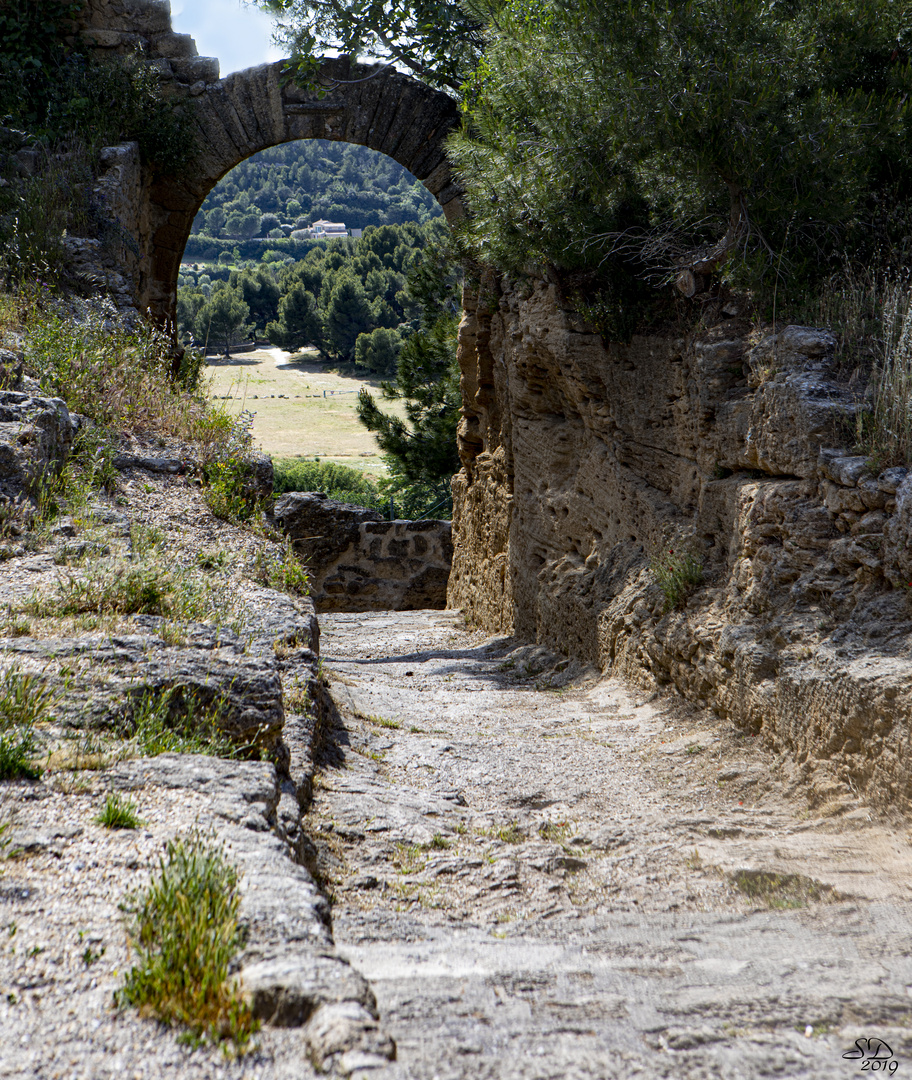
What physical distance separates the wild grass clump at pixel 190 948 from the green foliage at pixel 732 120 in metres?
3.64

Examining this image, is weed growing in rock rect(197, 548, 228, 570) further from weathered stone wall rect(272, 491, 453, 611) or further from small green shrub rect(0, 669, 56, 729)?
weathered stone wall rect(272, 491, 453, 611)

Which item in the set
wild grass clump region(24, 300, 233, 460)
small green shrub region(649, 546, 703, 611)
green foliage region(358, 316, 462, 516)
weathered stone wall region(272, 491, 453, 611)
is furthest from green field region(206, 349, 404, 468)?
small green shrub region(649, 546, 703, 611)

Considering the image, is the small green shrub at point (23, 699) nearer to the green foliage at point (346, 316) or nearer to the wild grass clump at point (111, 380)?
the wild grass clump at point (111, 380)

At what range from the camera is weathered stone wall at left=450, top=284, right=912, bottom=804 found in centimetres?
291

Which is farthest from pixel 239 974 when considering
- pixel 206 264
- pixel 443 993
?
pixel 206 264

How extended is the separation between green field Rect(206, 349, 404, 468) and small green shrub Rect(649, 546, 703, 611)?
23879 millimetres

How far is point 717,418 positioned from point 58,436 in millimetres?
3216

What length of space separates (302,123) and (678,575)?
7.85 meters

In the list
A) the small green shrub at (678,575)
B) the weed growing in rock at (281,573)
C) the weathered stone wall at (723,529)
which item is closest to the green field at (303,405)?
the weathered stone wall at (723,529)

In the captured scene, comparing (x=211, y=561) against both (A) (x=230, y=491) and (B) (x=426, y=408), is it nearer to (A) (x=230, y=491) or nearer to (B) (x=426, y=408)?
(A) (x=230, y=491)

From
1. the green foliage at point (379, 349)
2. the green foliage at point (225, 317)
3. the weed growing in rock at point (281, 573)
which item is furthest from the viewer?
the green foliage at point (225, 317)
